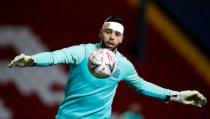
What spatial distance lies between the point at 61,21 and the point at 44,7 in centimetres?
18

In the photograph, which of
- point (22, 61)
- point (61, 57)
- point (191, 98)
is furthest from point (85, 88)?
point (191, 98)

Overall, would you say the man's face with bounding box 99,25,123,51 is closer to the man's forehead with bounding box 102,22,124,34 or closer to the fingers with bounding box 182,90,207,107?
the man's forehead with bounding box 102,22,124,34

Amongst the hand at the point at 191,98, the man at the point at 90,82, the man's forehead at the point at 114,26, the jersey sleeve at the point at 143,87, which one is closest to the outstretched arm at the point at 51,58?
the man at the point at 90,82

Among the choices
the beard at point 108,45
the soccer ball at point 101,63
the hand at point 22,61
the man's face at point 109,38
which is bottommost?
the soccer ball at point 101,63

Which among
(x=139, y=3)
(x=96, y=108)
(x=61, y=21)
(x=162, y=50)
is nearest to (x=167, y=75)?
(x=162, y=50)

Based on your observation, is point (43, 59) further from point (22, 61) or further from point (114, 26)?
point (114, 26)

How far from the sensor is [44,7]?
5113 mm

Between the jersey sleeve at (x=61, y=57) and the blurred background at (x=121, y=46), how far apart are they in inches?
103

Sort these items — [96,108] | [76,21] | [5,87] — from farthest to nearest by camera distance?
[76,21]
[5,87]
[96,108]

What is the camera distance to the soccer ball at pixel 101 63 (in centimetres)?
235

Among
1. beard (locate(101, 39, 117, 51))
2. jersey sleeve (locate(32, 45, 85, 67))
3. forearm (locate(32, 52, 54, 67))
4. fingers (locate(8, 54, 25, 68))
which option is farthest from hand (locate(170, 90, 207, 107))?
fingers (locate(8, 54, 25, 68))

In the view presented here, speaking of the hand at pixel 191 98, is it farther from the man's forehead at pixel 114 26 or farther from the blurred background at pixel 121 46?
the blurred background at pixel 121 46

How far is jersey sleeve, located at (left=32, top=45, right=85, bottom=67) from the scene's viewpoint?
2236mm

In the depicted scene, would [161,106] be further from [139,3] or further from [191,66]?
[139,3]
